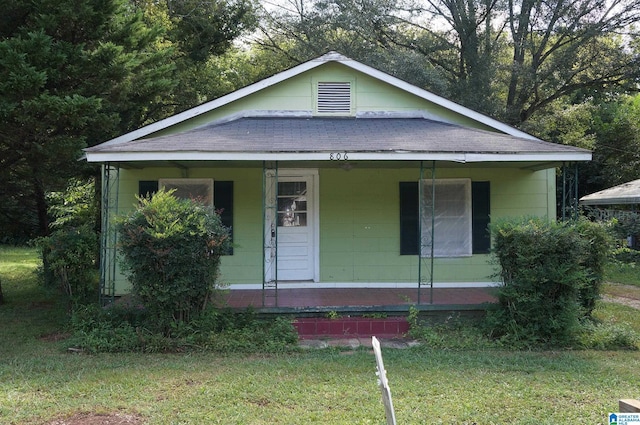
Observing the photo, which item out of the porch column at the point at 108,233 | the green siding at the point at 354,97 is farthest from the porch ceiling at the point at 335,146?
the green siding at the point at 354,97

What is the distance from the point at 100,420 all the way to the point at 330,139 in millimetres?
5036

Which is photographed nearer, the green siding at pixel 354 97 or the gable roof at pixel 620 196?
the green siding at pixel 354 97

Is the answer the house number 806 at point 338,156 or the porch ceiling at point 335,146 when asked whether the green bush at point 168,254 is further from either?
the house number 806 at point 338,156

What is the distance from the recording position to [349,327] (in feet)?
22.9

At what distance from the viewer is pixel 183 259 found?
6.13 m

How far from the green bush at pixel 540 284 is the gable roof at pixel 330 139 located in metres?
1.36

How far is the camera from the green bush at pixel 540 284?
6.36 metres

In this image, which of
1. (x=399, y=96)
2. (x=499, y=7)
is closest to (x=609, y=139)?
(x=499, y=7)

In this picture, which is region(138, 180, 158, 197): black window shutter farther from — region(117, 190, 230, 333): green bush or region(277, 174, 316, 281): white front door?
region(117, 190, 230, 333): green bush

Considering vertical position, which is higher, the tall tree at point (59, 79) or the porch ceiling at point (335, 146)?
the tall tree at point (59, 79)

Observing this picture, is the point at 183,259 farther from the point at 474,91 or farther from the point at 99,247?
the point at 474,91

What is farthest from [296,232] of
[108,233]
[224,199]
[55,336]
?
[55,336]

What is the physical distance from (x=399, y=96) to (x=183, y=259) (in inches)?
217

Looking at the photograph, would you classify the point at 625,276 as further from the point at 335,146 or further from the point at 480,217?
the point at 335,146
